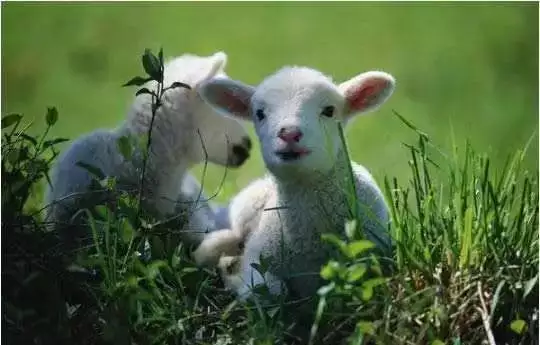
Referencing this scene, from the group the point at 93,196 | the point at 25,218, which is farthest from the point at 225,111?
the point at 25,218

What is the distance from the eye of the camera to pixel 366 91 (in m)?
3.31

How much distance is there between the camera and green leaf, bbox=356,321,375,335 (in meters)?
2.60

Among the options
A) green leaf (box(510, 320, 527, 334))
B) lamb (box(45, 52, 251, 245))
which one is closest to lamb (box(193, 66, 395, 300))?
green leaf (box(510, 320, 527, 334))

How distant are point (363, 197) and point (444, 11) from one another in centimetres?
90

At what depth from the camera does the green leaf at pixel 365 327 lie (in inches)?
102

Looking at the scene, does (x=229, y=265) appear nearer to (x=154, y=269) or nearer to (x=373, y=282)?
(x=154, y=269)

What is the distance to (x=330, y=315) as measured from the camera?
277 centimetres

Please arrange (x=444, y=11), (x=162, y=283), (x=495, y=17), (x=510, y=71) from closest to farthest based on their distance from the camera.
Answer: (x=162, y=283)
(x=444, y=11)
(x=495, y=17)
(x=510, y=71)

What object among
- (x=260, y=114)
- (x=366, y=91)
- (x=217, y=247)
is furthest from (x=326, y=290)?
(x=217, y=247)

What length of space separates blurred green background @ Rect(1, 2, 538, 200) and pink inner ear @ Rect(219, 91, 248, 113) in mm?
352

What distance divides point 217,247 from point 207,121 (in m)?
0.61

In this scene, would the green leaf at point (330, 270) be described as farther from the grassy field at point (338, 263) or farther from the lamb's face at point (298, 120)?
the lamb's face at point (298, 120)

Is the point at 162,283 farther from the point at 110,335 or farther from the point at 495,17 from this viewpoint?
the point at 495,17

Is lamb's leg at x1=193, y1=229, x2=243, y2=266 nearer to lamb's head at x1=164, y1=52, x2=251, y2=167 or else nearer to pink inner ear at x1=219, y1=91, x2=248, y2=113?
lamb's head at x1=164, y1=52, x2=251, y2=167
